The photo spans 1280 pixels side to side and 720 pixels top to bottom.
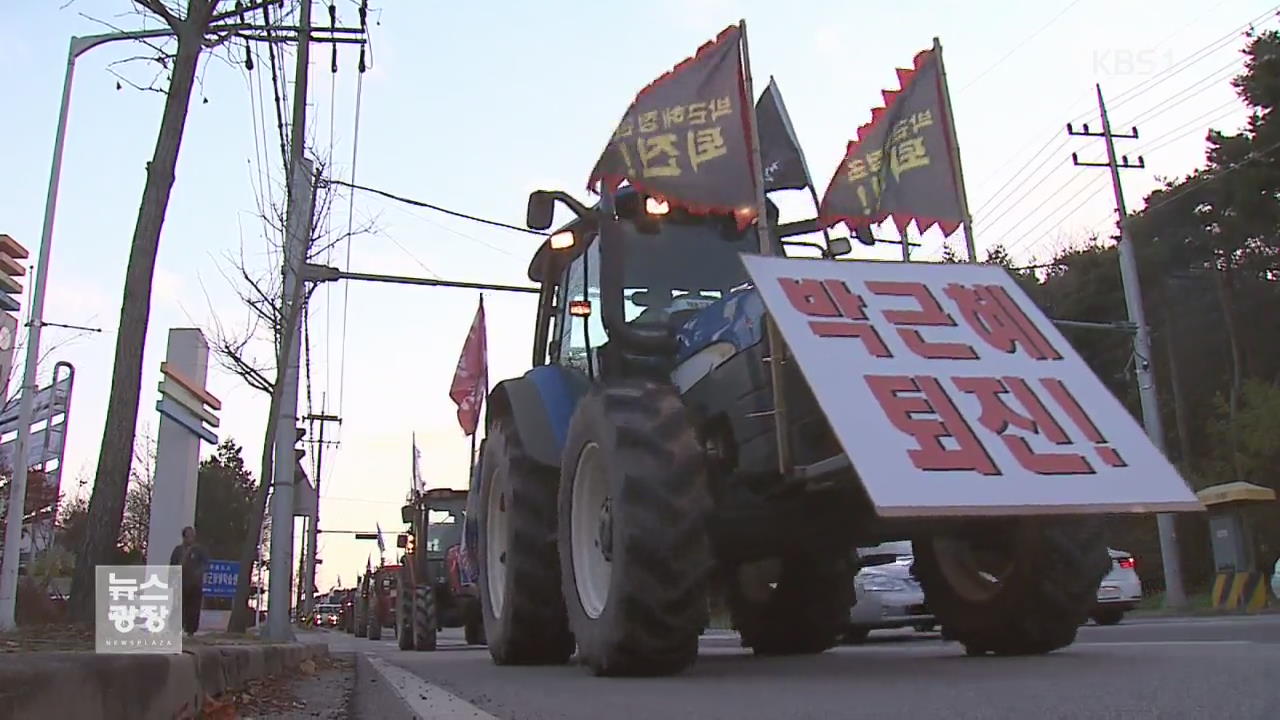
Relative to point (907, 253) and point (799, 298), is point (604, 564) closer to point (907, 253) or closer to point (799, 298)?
point (799, 298)

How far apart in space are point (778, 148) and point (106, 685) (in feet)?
16.7

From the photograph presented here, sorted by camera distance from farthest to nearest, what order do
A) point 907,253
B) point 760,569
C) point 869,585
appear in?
point 869,585 < point 760,569 < point 907,253

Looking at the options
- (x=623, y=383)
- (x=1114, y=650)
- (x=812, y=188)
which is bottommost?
(x=1114, y=650)

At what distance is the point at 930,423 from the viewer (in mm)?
4148

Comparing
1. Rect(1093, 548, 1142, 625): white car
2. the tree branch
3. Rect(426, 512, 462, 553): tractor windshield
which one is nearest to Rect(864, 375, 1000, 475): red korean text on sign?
the tree branch

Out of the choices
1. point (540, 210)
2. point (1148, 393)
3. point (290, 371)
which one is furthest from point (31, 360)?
point (1148, 393)

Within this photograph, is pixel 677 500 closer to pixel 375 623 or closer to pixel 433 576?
pixel 433 576

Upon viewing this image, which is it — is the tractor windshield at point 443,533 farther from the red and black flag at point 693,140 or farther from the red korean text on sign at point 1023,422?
the red korean text on sign at point 1023,422

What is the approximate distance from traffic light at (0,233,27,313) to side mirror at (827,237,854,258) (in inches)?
1351

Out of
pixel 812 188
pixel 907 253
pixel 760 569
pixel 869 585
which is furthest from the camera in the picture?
pixel 869 585

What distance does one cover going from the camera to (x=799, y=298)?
4621 millimetres

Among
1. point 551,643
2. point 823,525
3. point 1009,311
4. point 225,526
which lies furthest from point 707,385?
point 225,526

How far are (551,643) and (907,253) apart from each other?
3198mm

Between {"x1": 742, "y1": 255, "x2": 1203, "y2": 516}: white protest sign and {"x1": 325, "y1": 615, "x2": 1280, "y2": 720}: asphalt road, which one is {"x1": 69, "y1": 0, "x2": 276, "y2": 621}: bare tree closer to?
{"x1": 325, "y1": 615, "x2": 1280, "y2": 720}: asphalt road
